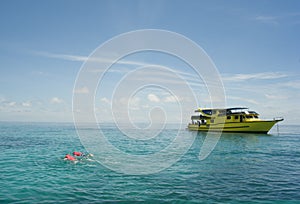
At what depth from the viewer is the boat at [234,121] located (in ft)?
168

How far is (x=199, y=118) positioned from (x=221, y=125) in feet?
25.1

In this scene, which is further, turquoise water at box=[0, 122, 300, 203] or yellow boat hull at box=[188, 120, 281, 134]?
yellow boat hull at box=[188, 120, 281, 134]

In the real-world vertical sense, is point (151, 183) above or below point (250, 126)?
below

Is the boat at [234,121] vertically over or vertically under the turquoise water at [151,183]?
over

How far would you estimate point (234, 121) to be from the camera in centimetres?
5306

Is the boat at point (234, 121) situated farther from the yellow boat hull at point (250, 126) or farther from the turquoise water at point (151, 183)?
the turquoise water at point (151, 183)

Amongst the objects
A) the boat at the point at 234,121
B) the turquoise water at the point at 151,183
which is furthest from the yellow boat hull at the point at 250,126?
the turquoise water at the point at 151,183

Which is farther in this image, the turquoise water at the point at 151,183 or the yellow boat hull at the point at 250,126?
the yellow boat hull at the point at 250,126

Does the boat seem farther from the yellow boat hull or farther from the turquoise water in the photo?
the turquoise water

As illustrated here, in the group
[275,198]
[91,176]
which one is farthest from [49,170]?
[275,198]

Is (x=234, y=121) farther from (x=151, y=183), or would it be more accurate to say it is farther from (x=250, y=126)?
(x=151, y=183)

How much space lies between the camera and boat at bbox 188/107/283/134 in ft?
168

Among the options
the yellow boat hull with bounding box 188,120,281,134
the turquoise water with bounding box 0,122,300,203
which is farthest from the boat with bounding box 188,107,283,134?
the turquoise water with bounding box 0,122,300,203

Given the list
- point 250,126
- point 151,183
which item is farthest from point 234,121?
point 151,183
